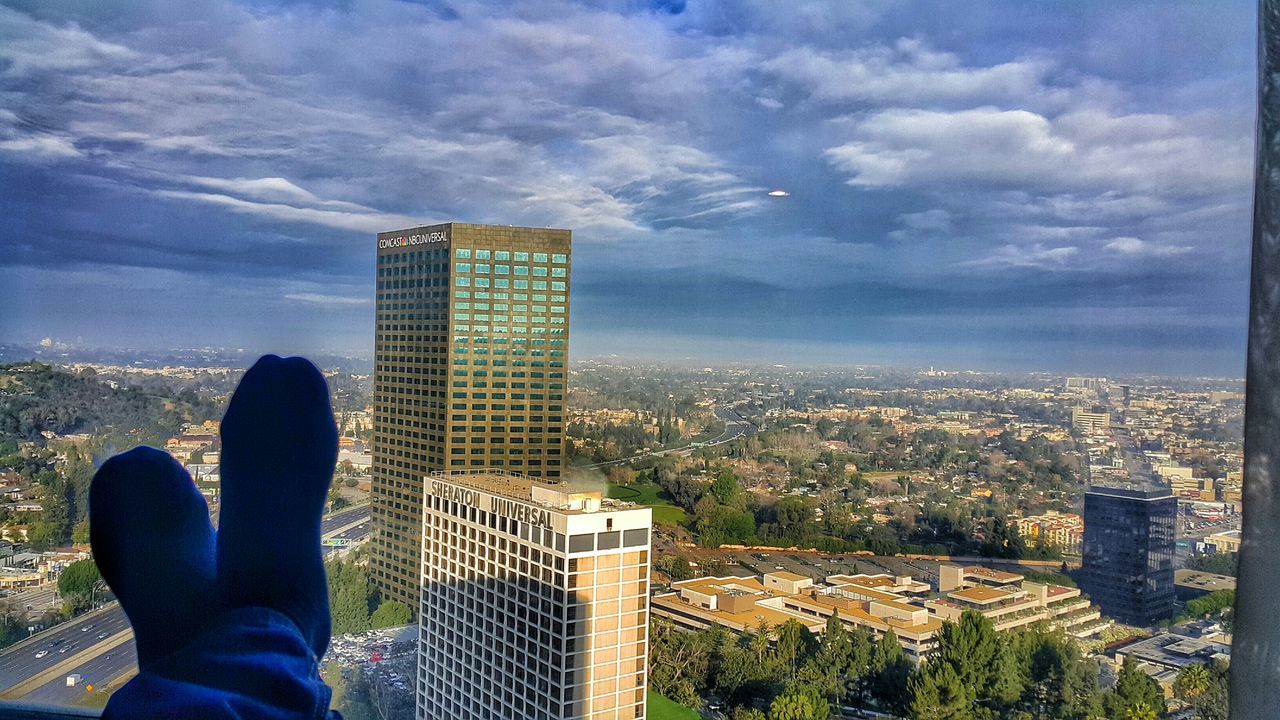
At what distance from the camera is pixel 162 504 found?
881 millimetres

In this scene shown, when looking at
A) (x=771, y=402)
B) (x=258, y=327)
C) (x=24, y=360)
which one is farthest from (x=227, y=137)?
(x=771, y=402)

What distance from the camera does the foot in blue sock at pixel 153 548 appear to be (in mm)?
795

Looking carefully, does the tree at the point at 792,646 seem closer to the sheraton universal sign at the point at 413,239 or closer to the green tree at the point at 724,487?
the green tree at the point at 724,487

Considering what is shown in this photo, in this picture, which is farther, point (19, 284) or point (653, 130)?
point (653, 130)

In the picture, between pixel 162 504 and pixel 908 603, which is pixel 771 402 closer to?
pixel 908 603

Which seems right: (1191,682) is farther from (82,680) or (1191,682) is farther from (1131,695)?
(82,680)

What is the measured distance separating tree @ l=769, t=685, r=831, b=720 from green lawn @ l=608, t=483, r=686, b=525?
28.1 inches

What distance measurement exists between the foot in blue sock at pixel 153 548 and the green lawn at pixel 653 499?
1846mm

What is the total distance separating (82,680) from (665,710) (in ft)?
5.63

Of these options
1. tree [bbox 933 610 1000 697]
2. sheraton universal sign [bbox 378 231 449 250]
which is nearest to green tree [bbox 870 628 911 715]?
tree [bbox 933 610 1000 697]

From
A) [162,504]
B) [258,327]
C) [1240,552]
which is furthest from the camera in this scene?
[258,327]

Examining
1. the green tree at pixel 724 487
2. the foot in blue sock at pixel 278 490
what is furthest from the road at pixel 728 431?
the foot in blue sock at pixel 278 490

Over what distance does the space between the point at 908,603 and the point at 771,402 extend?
33.5 inches

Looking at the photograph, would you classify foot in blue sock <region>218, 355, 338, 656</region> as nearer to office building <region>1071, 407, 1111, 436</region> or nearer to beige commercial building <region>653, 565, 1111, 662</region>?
beige commercial building <region>653, 565, 1111, 662</region>
